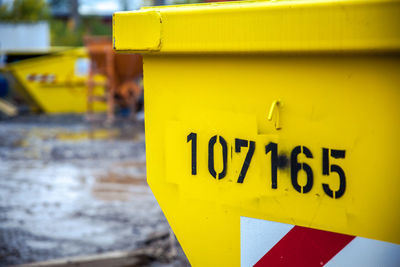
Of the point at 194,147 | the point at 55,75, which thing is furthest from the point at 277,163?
the point at 55,75

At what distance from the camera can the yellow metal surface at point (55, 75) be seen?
1047 cm

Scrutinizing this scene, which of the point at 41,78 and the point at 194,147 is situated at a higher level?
the point at 194,147

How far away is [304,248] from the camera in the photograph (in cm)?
116

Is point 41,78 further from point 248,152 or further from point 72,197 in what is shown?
point 248,152

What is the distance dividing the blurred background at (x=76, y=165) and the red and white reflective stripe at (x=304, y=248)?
1.76 metres

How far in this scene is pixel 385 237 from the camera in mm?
A: 1056

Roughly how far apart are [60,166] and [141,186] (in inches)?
55.0

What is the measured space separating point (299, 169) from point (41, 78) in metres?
10.1

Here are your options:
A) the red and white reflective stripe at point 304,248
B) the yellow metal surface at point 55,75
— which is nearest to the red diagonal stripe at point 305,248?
the red and white reflective stripe at point 304,248

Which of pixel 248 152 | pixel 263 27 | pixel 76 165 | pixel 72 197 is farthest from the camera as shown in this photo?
pixel 76 165

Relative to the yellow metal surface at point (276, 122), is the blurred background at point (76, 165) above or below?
below

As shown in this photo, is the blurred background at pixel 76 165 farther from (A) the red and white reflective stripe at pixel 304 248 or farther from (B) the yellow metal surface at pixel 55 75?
(A) the red and white reflective stripe at pixel 304 248

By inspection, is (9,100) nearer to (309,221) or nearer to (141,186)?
(141,186)

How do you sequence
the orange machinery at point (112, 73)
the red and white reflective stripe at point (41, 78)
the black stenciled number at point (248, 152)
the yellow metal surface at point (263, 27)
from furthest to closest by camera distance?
the red and white reflective stripe at point (41, 78) → the orange machinery at point (112, 73) → the black stenciled number at point (248, 152) → the yellow metal surface at point (263, 27)
